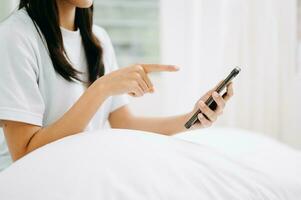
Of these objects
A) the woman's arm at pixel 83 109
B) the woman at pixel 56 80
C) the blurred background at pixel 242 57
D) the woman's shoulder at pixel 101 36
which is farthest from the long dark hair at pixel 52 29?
the blurred background at pixel 242 57

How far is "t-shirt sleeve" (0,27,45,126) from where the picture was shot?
0.98m

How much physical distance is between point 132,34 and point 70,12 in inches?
63.8

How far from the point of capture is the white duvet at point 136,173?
724 mm

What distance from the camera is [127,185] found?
2.41ft

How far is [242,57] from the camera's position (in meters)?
2.22

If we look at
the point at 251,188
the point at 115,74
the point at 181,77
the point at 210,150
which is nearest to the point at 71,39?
the point at 115,74

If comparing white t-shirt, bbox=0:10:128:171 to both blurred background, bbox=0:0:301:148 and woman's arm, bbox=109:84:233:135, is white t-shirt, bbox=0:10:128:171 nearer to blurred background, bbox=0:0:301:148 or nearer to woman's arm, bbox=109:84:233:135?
woman's arm, bbox=109:84:233:135

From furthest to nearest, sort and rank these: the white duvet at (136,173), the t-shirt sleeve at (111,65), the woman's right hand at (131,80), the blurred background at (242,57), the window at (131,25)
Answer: the window at (131,25) → the blurred background at (242,57) → the t-shirt sleeve at (111,65) → the woman's right hand at (131,80) → the white duvet at (136,173)

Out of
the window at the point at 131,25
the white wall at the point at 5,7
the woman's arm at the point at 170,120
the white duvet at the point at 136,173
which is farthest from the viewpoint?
the window at the point at 131,25

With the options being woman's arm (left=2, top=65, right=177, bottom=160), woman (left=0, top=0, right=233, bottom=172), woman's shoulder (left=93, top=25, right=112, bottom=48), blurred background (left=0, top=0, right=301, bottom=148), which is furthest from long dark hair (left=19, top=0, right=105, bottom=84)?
blurred background (left=0, top=0, right=301, bottom=148)

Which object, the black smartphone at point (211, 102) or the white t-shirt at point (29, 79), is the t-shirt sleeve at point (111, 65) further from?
the black smartphone at point (211, 102)

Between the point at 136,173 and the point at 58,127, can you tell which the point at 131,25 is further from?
the point at 136,173

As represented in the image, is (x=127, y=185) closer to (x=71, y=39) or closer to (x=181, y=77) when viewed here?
(x=71, y=39)

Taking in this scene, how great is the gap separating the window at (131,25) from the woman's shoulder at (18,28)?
1694 mm
